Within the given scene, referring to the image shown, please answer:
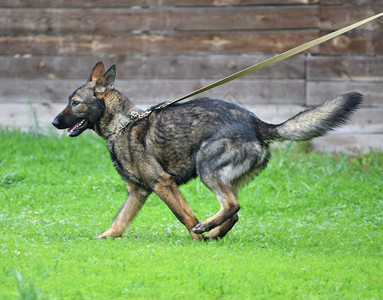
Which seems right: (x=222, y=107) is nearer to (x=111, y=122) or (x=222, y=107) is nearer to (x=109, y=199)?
(x=111, y=122)

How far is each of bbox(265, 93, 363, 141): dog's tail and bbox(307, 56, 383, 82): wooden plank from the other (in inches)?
198

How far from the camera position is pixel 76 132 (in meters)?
6.26

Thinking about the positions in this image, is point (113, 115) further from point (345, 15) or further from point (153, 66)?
point (345, 15)

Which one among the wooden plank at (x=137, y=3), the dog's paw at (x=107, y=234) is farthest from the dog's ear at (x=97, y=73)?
the wooden plank at (x=137, y=3)

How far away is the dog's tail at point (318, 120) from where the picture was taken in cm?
544

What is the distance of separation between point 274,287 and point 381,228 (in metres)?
3.06

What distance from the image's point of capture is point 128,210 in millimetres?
6344

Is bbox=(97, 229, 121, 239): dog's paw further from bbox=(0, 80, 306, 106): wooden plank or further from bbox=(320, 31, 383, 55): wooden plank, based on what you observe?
bbox=(320, 31, 383, 55): wooden plank

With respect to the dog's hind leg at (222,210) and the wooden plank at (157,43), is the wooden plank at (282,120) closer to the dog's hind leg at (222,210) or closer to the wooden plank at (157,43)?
the wooden plank at (157,43)

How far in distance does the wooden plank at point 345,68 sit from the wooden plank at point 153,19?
649 mm

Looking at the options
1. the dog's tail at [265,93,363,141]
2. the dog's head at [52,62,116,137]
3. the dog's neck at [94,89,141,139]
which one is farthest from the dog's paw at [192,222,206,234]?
the dog's head at [52,62,116,137]

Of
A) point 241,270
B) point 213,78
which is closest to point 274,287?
point 241,270

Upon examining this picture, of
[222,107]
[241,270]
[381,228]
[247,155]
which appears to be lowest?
[381,228]

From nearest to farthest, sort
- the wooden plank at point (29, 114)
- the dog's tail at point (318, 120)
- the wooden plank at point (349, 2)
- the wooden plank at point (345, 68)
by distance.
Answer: the dog's tail at point (318, 120) → the wooden plank at point (349, 2) → the wooden plank at point (345, 68) → the wooden plank at point (29, 114)
